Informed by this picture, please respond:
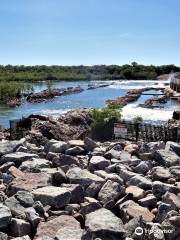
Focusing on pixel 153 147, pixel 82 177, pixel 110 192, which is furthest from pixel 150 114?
pixel 110 192

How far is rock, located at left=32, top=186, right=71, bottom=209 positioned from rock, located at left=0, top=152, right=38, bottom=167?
2.31 m

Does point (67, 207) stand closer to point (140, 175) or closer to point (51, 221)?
point (51, 221)

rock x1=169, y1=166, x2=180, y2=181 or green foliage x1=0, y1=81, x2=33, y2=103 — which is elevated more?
rock x1=169, y1=166, x2=180, y2=181

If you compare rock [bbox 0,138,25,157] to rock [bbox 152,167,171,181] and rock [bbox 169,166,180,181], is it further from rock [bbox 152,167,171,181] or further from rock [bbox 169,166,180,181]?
rock [bbox 169,166,180,181]

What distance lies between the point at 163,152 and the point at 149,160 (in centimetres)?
45

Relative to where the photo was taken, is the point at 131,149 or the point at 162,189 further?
the point at 131,149

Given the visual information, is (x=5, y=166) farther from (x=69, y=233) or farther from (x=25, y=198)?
(x=69, y=233)

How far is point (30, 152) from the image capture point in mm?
11164

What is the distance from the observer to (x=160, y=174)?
923 centimetres

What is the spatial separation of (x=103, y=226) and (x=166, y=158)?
424cm

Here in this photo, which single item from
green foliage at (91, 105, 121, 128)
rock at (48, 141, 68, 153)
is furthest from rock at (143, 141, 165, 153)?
green foliage at (91, 105, 121, 128)

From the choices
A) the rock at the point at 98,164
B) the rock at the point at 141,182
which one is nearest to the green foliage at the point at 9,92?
the rock at the point at 98,164

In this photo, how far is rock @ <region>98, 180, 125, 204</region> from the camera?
26.1 ft

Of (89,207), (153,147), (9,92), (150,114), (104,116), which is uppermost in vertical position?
(153,147)
